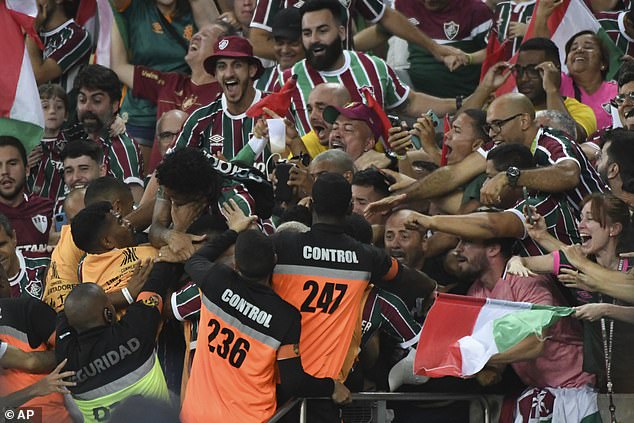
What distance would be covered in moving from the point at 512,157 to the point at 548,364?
4.60 ft

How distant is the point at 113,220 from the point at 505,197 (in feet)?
8.12

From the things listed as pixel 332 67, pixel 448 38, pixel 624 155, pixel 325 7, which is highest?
pixel 325 7

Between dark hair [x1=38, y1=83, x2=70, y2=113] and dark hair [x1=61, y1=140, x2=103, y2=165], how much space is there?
3.62 feet

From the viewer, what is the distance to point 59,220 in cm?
1041

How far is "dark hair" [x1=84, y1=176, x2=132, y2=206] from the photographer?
353 inches

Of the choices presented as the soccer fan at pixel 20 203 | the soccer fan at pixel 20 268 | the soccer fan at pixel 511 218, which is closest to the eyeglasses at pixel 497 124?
the soccer fan at pixel 511 218

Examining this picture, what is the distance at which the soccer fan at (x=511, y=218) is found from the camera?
832cm

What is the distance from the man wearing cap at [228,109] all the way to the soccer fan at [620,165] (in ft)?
9.33

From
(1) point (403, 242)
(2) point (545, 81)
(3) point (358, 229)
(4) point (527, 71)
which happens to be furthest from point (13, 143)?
(2) point (545, 81)

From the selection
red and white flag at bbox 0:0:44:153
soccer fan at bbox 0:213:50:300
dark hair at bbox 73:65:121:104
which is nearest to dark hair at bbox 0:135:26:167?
red and white flag at bbox 0:0:44:153

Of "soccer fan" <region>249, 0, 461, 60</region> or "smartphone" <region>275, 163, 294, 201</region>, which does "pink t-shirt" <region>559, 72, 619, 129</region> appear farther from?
"smartphone" <region>275, 163, 294, 201</region>

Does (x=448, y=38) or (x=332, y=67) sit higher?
(x=448, y=38)

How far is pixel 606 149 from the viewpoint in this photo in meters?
8.51

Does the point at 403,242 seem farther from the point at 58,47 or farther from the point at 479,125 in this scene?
the point at 58,47
